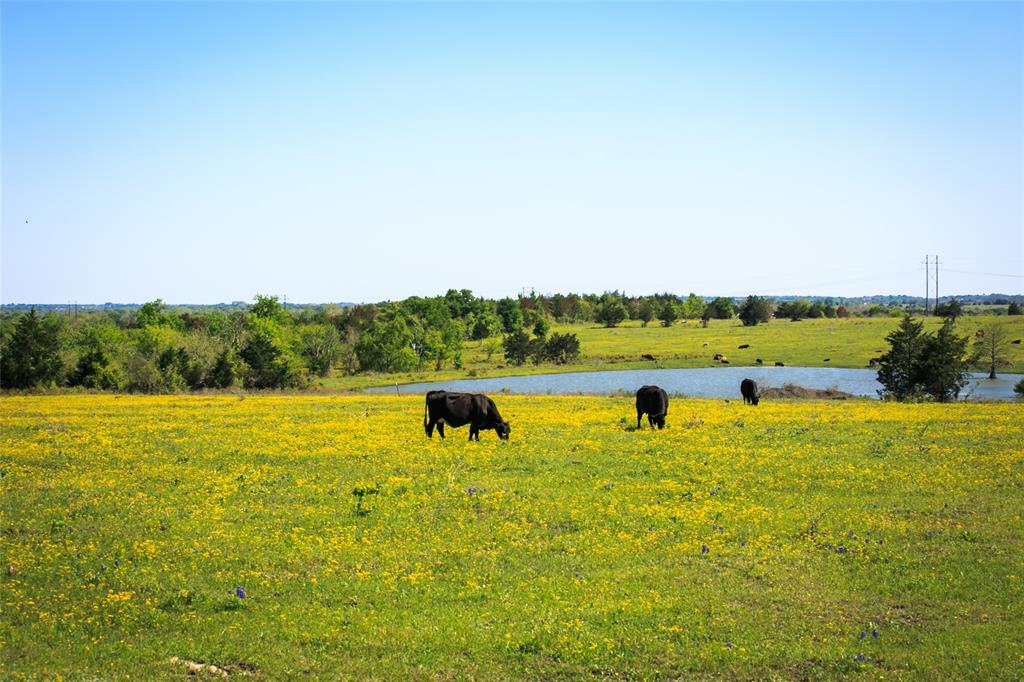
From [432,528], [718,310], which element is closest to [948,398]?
→ [432,528]

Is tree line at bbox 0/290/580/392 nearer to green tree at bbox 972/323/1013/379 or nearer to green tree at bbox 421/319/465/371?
green tree at bbox 421/319/465/371

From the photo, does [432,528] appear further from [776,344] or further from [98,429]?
[776,344]

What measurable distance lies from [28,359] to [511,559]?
68.7 meters

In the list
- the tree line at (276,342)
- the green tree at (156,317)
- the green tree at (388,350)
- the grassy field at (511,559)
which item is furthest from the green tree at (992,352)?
the green tree at (156,317)

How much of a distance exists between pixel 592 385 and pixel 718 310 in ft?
399

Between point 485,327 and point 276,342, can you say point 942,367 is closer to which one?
point 276,342

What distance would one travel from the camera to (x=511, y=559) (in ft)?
47.8

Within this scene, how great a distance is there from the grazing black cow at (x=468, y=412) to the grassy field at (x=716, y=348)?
194 feet

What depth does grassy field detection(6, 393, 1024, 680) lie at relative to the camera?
36.2 feet

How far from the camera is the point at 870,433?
97.3ft

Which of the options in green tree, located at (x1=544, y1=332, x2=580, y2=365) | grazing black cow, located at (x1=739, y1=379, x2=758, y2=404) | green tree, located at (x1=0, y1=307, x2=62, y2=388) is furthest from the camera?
green tree, located at (x1=544, y1=332, x2=580, y2=365)

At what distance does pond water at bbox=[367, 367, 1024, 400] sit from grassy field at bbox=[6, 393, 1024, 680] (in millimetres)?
45008

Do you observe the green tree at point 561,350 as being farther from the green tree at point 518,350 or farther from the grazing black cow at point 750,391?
the grazing black cow at point 750,391

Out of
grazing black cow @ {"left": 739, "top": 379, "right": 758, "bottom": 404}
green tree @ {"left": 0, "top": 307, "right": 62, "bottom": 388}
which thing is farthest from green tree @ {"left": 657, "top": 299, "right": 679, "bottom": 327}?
green tree @ {"left": 0, "top": 307, "right": 62, "bottom": 388}
